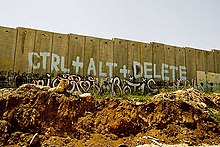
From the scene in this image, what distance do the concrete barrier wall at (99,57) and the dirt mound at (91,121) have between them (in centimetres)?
741

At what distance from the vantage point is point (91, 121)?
911cm

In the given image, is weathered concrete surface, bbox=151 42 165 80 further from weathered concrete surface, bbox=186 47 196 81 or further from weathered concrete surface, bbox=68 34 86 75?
weathered concrete surface, bbox=68 34 86 75

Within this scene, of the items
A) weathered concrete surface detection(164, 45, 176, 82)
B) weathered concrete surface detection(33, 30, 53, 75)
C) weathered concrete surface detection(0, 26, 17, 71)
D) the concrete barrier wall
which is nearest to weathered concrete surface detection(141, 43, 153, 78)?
the concrete barrier wall

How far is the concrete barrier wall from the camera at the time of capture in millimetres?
16891

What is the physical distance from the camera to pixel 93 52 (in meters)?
18.9

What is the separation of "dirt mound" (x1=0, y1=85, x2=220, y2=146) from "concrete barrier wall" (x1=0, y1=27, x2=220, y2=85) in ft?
24.3

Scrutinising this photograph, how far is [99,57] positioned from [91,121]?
10.2 metres

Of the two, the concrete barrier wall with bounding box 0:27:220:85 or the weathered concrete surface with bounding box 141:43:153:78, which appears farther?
the weathered concrete surface with bounding box 141:43:153:78

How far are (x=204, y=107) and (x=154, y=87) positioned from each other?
22.7 feet

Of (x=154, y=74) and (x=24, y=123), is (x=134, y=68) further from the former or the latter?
(x=24, y=123)

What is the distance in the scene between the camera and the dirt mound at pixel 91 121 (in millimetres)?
8469

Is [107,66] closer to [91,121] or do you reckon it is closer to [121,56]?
[121,56]

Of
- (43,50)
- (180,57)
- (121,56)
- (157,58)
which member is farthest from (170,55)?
(43,50)

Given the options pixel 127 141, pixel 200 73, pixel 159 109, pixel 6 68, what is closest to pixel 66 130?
pixel 127 141
